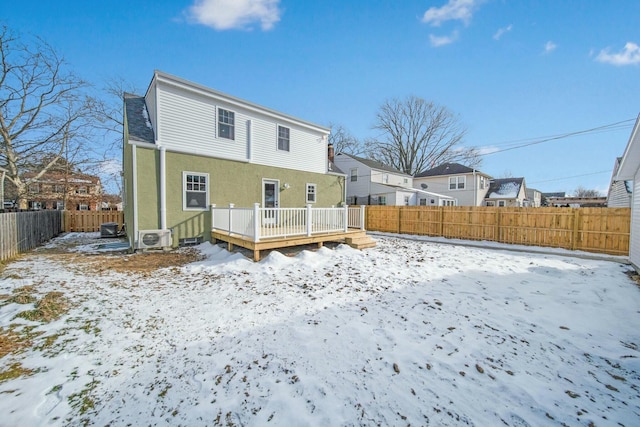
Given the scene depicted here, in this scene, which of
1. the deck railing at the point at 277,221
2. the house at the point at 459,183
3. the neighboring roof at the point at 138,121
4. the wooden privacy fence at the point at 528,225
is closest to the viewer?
the deck railing at the point at 277,221

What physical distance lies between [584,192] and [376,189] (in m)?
75.3

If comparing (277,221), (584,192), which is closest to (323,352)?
(277,221)

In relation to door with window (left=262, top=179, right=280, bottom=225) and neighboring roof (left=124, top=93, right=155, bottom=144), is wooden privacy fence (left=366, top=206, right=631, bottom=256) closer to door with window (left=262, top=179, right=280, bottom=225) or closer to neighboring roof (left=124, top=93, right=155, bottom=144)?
door with window (left=262, top=179, right=280, bottom=225)

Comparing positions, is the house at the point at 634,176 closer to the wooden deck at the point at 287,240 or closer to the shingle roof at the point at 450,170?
the wooden deck at the point at 287,240

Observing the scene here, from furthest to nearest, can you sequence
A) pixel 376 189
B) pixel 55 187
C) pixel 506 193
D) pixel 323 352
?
pixel 506 193
pixel 376 189
pixel 55 187
pixel 323 352

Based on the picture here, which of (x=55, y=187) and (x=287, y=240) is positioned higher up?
(x=55, y=187)

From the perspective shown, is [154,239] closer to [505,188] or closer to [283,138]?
[283,138]

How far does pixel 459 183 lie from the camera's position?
25672 mm

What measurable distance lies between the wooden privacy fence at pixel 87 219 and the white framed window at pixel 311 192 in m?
11.0

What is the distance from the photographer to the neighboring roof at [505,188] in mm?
25906

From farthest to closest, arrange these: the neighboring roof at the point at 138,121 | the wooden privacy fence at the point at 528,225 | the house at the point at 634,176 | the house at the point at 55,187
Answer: the house at the point at 55,187 → the wooden privacy fence at the point at 528,225 → the neighboring roof at the point at 138,121 → the house at the point at 634,176

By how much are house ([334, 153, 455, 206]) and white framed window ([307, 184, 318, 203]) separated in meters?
11.2

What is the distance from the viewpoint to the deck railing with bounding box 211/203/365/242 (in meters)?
6.84

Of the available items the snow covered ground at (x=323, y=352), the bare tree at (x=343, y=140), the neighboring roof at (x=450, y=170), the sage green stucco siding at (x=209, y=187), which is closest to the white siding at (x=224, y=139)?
the sage green stucco siding at (x=209, y=187)
